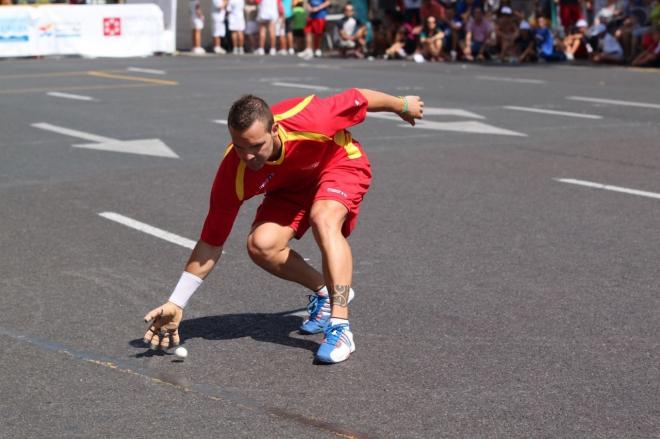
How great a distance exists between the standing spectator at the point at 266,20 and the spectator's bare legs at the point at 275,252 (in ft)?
81.9

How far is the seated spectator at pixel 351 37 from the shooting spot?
1165 inches

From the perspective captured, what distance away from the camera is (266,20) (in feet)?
102

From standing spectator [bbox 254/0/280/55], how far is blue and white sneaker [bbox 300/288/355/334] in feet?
81.7

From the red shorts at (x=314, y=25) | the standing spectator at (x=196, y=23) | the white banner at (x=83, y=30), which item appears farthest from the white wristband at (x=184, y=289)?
the standing spectator at (x=196, y=23)

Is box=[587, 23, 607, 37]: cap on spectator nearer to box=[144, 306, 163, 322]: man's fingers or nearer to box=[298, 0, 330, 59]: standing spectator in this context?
box=[298, 0, 330, 59]: standing spectator

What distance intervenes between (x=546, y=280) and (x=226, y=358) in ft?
7.68

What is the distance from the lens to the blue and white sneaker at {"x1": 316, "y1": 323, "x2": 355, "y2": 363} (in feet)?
18.6

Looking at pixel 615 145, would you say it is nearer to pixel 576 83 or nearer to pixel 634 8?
pixel 576 83

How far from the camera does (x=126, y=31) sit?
98.5ft

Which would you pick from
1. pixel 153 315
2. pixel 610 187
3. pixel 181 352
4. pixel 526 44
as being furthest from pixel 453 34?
pixel 153 315

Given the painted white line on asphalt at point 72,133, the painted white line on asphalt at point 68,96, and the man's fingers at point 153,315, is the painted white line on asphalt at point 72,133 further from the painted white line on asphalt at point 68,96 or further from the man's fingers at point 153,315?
the man's fingers at point 153,315

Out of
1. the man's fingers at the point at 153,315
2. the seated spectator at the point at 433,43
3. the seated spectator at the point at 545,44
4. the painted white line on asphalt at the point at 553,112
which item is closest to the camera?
the man's fingers at the point at 153,315

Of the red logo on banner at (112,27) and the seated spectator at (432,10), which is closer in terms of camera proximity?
the seated spectator at (432,10)

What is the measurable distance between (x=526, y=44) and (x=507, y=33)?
1.61ft
